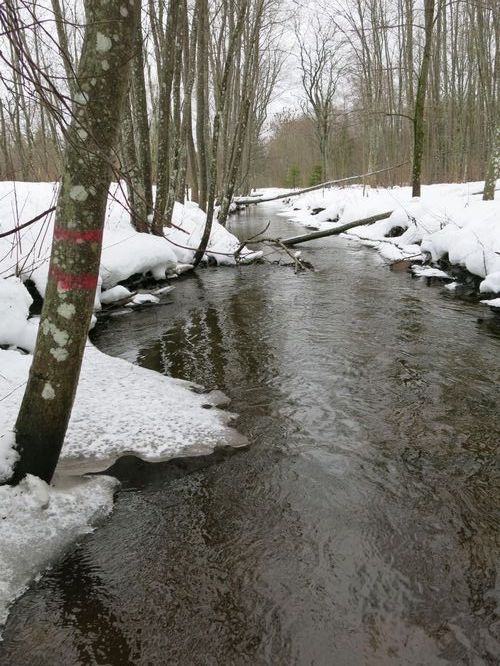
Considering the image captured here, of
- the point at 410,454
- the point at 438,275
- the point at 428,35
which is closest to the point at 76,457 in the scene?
the point at 410,454

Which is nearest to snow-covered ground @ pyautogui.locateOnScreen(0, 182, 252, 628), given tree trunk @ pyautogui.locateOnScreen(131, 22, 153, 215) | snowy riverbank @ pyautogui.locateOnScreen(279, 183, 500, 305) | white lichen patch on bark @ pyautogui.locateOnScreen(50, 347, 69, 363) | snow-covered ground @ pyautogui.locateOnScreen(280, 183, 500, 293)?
white lichen patch on bark @ pyautogui.locateOnScreen(50, 347, 69, 363)

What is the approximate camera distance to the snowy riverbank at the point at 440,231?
9.43 metres

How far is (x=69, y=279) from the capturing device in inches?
115

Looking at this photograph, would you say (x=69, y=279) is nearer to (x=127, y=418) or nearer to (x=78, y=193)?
(x=78, y=193)

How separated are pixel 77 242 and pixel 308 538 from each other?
245 centimetres

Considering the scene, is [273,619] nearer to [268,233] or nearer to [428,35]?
[428,35]

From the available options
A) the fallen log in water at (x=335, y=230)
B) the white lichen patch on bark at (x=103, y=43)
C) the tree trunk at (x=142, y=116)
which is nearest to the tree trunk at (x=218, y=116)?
the tree trunk at (x=142, y=116)

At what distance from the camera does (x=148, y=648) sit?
2.50 meters

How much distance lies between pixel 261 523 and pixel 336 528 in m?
0.53

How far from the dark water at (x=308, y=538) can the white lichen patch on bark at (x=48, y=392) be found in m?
1.00

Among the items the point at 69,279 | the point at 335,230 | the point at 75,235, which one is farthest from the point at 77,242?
the point at 335,230

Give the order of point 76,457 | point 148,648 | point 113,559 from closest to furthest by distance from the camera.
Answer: point 148,648
point 113,559
point 76,457

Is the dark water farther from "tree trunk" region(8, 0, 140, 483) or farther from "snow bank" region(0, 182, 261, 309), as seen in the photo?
"snow bank" region(0, 182, 261, 309)

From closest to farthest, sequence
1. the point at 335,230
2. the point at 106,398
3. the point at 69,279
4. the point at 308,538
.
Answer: the point at 69,279, the point at 308,538, the point at 106,398, the point at 335,230
